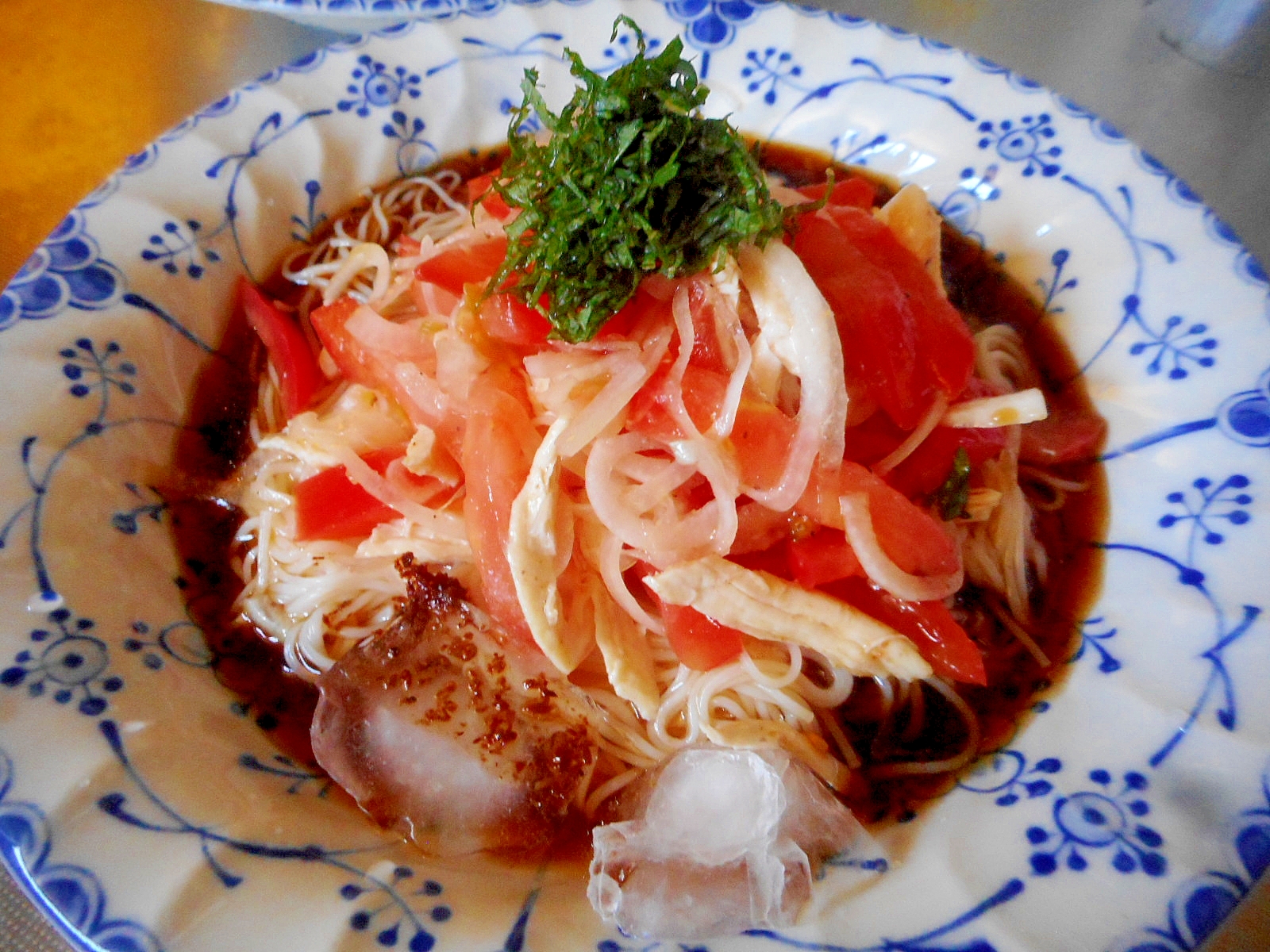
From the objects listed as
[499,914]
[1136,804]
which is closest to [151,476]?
[499,914]

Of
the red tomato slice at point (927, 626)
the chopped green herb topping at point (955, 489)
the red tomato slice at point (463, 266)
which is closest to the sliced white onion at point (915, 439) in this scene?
the chopped green herb topping at point (955, 489)

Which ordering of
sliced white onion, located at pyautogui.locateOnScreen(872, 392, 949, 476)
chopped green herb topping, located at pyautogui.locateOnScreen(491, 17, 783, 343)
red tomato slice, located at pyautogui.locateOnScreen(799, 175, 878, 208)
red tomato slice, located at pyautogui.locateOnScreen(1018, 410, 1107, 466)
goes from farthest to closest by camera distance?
1. red tomato slice, located at pyautogui.locateOnScreen(799, 175, 878, 208)
2. red tomato slice, located at pyautogui.locateOnScreen(1018, 410, 1107, 466)
3. sliced white onion, located at pyautogui.locateOnScreen(872, 392, 949, 476)
4. chopped green herb topping, located at pyautogui.locateOnScreen(491, 17, 783, 343)

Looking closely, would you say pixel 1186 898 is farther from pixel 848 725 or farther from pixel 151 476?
pixel 151 476

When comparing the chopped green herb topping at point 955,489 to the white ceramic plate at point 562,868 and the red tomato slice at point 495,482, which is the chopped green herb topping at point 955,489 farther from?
the red tomato slice at point 495,482

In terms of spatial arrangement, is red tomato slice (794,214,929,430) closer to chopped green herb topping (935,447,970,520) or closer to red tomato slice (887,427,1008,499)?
red tomato slice (887,427,1008,499)

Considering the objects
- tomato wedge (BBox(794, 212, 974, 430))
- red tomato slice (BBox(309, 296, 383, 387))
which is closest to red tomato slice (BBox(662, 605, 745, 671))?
tomato wedge (BBox(794, 212, 974, 430))

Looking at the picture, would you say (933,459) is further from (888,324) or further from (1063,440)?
(1063,440)

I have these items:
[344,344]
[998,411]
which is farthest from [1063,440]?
[344,344]
